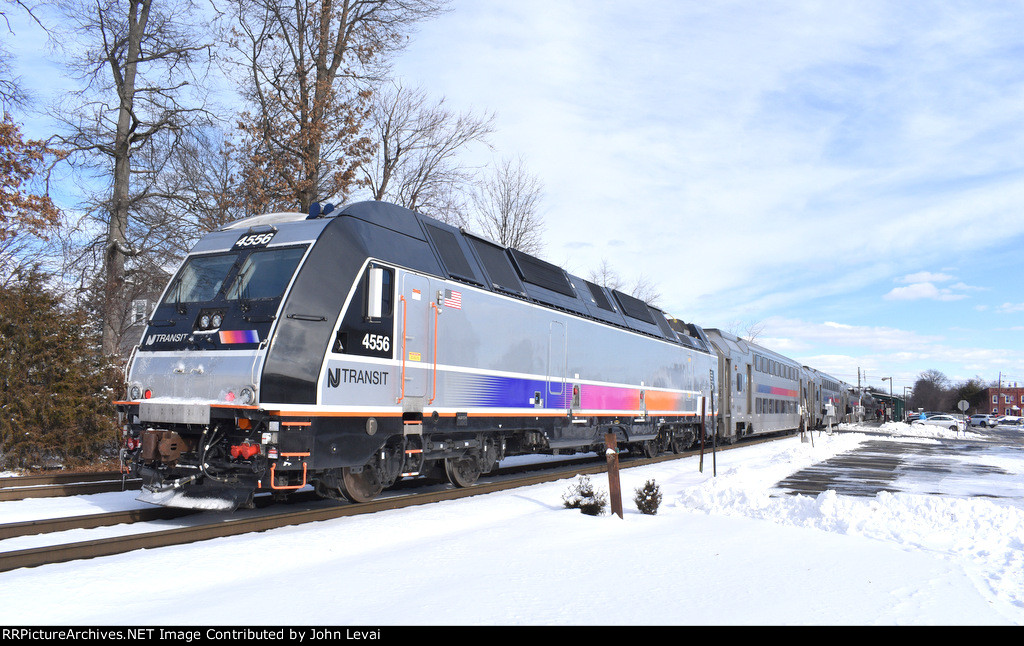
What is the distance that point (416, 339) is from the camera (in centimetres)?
960

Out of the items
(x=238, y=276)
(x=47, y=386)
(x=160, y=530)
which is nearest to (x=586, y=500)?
(x=160, y=530)

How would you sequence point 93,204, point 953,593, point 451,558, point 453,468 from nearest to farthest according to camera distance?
point 953,593, point 451,558, point 453,468, point 93,204

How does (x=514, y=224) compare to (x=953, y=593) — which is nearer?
(x=953, y=593)

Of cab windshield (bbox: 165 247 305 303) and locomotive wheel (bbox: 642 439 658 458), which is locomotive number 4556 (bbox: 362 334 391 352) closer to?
cab windshield (bbox: 165 247 305 303)

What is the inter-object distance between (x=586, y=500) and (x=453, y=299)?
3468mm

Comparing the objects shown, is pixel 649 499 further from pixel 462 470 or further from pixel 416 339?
pixel 416 339

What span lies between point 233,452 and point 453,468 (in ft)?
14.1

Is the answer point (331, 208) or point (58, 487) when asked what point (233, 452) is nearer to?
point (331, 208)

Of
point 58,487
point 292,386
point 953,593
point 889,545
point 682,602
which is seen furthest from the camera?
point 58,487

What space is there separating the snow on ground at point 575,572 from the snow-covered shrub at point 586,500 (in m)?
0.19

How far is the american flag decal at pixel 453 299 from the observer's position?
10.3m

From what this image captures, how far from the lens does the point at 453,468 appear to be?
11242mm

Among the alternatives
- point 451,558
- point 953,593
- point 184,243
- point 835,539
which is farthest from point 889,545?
point 184,243

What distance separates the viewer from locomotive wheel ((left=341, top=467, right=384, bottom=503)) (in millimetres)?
9094
